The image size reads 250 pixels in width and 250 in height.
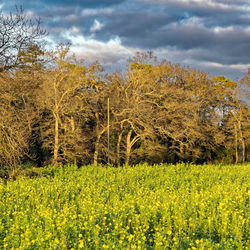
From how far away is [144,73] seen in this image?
101ft

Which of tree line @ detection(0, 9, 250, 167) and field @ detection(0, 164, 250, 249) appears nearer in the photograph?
field @ detection(0, 164, 250, 249)

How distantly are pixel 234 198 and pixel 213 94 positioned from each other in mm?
31640

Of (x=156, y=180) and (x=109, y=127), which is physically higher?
(x=109, y=127)

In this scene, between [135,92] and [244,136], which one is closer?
[135,92]

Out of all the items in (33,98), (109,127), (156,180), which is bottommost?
(156,180)

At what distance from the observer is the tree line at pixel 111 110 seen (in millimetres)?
17781

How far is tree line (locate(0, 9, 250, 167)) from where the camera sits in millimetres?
17781

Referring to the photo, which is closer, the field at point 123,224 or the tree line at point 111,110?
the field at point 123,224

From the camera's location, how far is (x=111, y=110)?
31656 millimetres

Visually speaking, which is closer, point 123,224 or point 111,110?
point 123,224

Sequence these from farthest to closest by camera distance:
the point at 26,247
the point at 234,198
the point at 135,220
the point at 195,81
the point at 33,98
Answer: the point at 195,81 < the point at 33,98 < the point at 234,198 < the point at 135,220 < the point at 26,247

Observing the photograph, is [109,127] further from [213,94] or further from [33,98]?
[213,94]

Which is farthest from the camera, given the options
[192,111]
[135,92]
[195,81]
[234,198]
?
[195,81]

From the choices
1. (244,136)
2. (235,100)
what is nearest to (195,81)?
(235,100)
